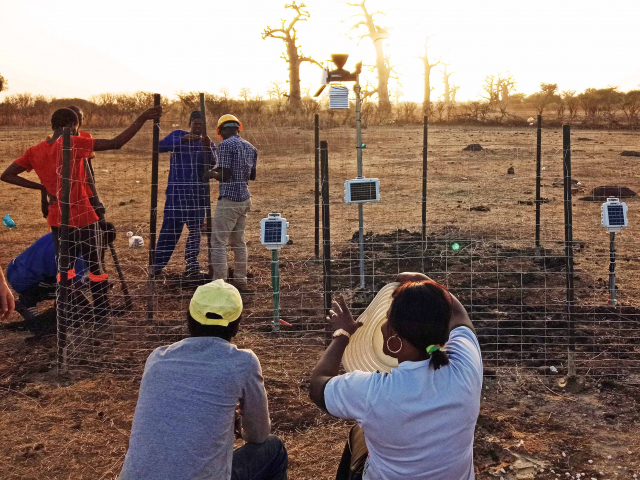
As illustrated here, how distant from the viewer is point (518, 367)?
16.4 ft

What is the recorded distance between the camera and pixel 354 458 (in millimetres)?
2736

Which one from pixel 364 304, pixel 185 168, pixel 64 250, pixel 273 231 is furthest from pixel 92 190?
A: pixel 364 304

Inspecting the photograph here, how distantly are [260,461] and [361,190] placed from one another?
3926 millimetres

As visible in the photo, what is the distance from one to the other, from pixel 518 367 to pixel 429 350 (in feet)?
10.0

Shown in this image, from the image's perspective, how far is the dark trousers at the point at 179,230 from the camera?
7367mm

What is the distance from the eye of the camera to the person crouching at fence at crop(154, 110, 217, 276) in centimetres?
706

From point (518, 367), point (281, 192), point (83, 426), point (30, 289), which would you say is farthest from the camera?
point (281, 192)

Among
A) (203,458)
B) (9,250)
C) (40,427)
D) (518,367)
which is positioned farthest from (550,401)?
(9,250)

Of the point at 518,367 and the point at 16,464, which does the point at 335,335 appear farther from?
the point at 518,367

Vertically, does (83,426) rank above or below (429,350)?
below

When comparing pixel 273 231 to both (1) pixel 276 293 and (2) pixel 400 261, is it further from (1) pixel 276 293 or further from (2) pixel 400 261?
(2) pixel 400 261

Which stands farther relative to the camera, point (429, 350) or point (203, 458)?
point (203, 458)

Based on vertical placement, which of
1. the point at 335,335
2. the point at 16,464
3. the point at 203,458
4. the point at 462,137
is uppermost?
the point at 462,137

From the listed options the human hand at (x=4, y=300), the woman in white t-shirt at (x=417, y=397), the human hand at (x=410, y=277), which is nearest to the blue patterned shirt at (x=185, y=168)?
the human hand at (x=4, y=300)
